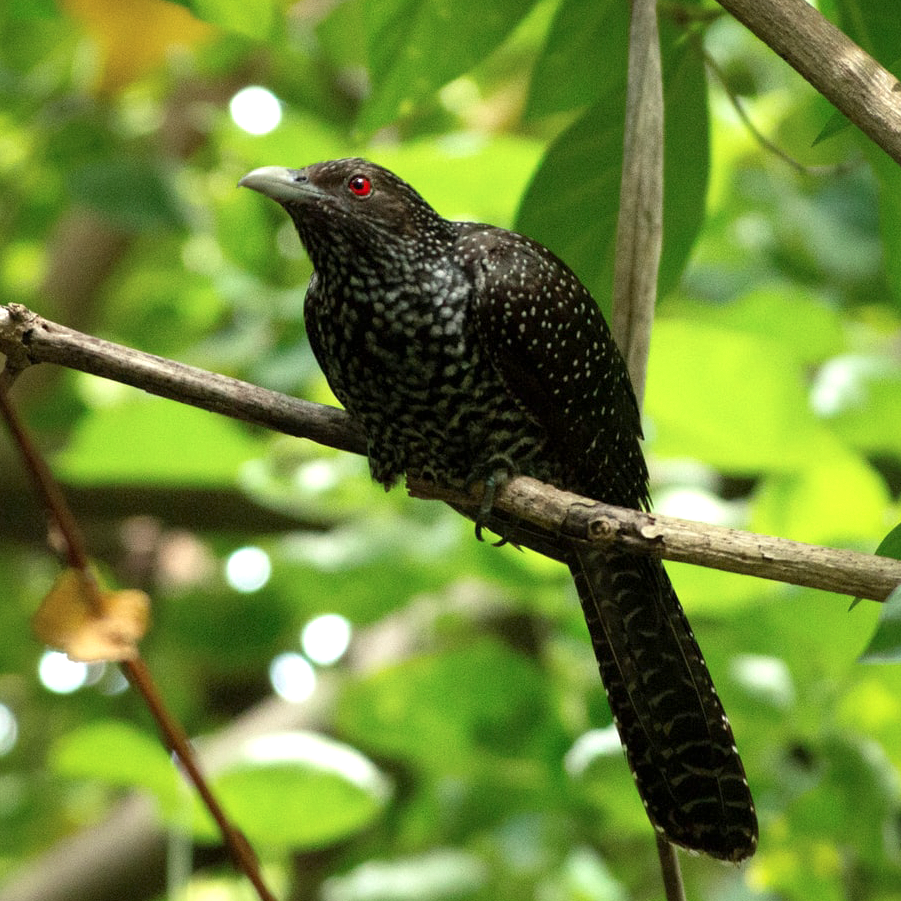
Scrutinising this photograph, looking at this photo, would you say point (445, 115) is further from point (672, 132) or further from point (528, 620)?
point (672, 132)

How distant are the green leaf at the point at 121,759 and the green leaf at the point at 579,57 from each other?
137 cm

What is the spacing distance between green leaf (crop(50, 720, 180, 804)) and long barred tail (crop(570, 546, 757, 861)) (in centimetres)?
96

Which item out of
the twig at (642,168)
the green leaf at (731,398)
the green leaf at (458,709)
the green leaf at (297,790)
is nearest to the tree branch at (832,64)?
the twig at (642,168)

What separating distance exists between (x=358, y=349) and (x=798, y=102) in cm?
201

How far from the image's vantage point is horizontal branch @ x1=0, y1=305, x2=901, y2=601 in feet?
3.89

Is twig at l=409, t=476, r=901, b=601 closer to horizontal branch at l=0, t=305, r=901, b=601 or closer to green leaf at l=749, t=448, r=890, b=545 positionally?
horizontal branch at l=0, t=305, r=901, b=601

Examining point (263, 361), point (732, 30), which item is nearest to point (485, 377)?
point (263, 361)

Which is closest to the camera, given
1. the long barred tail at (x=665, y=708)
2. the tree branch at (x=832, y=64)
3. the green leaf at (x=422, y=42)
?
the tree branch at (x=832, y=64)

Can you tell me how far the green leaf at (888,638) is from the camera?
101 centimetres

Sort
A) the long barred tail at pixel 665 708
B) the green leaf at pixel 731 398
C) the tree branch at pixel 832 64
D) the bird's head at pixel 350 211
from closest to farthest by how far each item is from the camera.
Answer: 1. the tree branch at pixel 832 64
2. the long barred tail at pixel 665 708
3. the bird's head at pixel 350 211
4. the green leaf at pixel 731 398

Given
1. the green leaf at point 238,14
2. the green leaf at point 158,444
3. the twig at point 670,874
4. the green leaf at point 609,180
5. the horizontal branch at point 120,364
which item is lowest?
the twig at point 670,874

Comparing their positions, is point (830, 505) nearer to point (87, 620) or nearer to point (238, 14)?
point (238, 14)

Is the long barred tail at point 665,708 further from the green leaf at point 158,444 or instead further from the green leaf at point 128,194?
the green leaf at point 128,194

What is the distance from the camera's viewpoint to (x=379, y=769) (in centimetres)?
343
